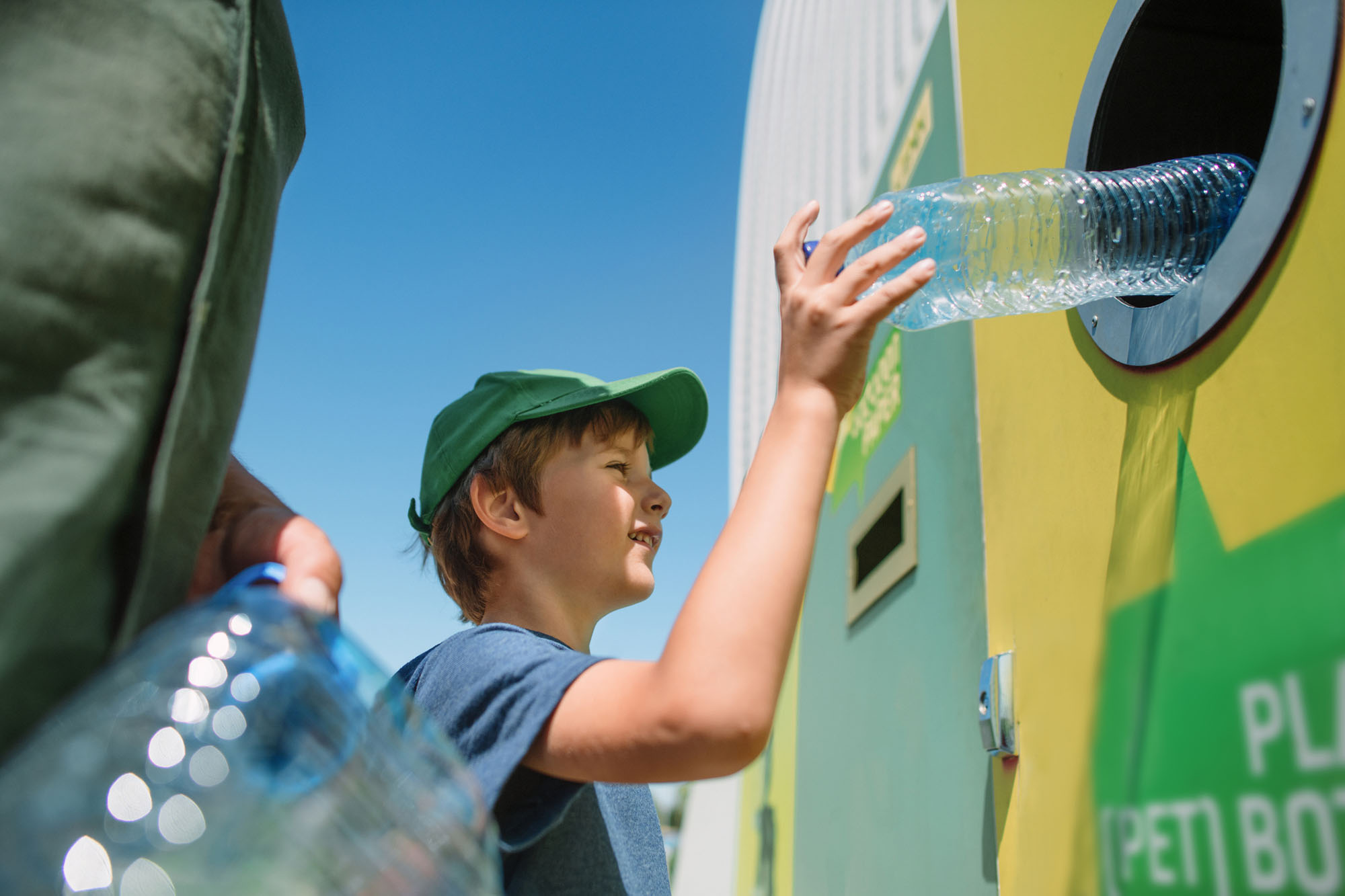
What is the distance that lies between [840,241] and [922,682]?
965 mm

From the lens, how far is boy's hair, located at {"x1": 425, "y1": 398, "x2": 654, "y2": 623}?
1337 millimetres

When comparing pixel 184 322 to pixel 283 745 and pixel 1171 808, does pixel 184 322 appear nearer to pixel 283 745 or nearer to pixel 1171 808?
pixel 283 745

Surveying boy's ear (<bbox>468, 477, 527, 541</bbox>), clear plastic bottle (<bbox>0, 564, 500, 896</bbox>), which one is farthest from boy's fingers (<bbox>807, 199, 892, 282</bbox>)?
boy's ear (<bbox>468, 477, 527, 541</bbox>)

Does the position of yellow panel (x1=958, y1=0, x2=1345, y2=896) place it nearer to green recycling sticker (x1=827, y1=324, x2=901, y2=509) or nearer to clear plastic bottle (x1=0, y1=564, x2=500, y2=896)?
green recycling sticker (x1=827, y1=324, x2=901, y2=509)

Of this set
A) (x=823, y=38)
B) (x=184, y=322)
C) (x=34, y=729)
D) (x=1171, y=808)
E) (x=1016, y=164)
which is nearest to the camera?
(x=34, y=729)

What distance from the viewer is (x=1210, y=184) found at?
0.93 m

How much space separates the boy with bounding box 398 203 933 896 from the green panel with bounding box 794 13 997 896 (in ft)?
1.53

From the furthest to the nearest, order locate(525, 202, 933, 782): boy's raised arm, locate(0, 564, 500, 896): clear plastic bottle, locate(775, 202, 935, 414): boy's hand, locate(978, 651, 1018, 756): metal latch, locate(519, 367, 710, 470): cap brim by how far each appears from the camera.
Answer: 1. locate(519, 367, 710, 470): cap brim
2. locate(978, 651, 1018, 756): metal latch
3. locate(775, 202, 935, 414): boy's hand
4. locate(525, 202, 933, 782): boy's raised arm
5. locate(0, 564, 500, 896): clear plastic bottle

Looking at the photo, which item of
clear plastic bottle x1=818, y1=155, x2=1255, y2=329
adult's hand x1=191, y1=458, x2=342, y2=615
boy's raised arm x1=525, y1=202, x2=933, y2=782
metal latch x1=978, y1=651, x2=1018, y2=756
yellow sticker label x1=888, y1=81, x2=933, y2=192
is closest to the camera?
adult's hand x1=191, y1=458, x2=342, y2=615

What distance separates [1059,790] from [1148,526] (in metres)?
0.34

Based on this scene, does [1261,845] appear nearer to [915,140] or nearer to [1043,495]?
[1043,495]

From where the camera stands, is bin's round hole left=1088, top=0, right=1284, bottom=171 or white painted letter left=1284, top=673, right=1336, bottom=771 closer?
white painted letter left=1284, top=673, right=1336, bottom=771

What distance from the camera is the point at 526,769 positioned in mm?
872

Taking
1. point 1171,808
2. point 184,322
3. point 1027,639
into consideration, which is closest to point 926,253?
point 1027,639
